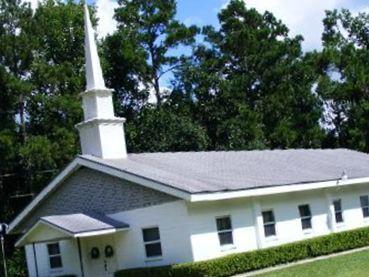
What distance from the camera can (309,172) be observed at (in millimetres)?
31172

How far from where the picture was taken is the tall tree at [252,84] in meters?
54.4

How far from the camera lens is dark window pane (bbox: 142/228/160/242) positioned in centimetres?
2516

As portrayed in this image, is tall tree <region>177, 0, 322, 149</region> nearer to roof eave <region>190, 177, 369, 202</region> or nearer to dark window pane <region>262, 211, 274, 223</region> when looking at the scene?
roof eave <region>190, 177, 369, 202</region>

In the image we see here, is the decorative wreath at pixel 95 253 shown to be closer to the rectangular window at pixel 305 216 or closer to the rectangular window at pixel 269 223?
the rectangular window at pixel 269 223

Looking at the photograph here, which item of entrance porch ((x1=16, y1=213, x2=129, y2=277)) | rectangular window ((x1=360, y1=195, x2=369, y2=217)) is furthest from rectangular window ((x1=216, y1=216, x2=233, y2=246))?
rectangular window ((x1=360, y1=195, x2=369, y2=217))

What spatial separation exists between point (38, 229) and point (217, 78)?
31509mm

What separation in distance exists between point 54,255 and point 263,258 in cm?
880

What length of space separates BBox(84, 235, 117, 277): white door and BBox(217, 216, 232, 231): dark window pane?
4128 millimetres

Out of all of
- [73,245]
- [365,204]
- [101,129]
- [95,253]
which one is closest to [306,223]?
[365,204]

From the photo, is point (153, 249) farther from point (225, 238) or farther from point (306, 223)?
point (306, 223)

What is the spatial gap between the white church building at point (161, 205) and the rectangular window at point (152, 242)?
0.04m

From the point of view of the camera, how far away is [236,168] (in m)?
29.9

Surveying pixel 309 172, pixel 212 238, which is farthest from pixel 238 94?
pixel 212 238

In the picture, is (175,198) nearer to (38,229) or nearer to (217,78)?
(38,229)
